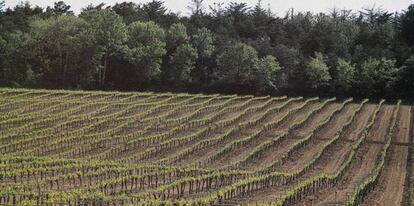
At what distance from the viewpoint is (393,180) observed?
33.7 m

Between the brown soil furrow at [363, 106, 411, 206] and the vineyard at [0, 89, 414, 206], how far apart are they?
0.06 m

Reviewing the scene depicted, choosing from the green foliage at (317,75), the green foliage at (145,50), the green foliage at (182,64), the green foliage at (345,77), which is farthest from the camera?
the green foliage at (182,64)

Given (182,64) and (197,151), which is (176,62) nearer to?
(182,64)

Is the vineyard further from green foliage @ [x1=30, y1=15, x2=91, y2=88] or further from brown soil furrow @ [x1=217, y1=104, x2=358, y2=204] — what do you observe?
green foliage @ [x1=30, y1=15, x2=91, y2=88]

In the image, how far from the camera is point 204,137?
45.8 metres

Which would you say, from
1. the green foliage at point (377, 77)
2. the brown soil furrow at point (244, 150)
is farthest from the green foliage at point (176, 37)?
the brown soil furrow at point (244, 150)

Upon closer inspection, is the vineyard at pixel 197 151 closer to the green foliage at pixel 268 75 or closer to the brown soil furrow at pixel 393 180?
the brown soil furrow at pixel 393 180

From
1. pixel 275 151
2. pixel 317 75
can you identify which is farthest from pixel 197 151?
pixel 317 75

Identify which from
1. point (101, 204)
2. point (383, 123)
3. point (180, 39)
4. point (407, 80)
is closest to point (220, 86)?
point (180, 39)

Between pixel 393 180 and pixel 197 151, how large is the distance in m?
13.3

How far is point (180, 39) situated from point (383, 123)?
1615 inches

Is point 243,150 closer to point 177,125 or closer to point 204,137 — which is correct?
point 204,137

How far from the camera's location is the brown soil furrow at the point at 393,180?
2916 centimetres

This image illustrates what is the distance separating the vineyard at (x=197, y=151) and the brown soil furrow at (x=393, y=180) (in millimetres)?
64
